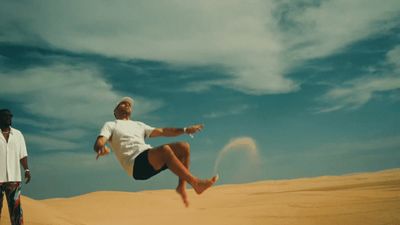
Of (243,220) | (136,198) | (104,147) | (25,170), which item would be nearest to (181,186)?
(104,147)

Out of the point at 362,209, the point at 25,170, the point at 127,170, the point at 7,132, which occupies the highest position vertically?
the point at 7,132

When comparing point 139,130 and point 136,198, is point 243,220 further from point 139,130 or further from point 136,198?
point 136,198

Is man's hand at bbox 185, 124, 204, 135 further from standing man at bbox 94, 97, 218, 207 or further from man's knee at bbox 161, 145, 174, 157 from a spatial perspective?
man's knee at bbox 161, 145, 174, 157

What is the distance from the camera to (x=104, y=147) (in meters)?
4.62

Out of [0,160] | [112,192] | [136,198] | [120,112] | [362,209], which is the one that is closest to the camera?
[120,112]

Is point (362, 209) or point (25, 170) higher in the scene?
point (25, 170)

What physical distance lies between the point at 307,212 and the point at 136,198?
716 centimetres

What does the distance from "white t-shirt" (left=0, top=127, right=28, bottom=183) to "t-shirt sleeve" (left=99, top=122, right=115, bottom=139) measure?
1919mm

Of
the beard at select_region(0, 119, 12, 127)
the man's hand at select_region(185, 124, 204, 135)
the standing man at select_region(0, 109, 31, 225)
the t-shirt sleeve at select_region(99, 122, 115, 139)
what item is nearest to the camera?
the t-shirt sleeve at select_region(99, 122, 115, 139)

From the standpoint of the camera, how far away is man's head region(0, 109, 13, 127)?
5922 millimetres

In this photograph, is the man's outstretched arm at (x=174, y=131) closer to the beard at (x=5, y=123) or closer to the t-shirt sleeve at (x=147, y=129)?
the t-shirt sleeve at (x=147, y=129)

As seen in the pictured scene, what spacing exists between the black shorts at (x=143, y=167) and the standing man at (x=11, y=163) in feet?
7.23

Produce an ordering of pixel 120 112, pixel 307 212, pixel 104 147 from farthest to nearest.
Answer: pixel 307 212 < pixel 120 112 < pixel 104 147

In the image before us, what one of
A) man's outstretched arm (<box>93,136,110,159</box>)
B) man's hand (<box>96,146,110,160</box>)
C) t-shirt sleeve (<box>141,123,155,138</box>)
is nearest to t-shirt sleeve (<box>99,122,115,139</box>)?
man's outstretched arm (<box>93,136,110,159</box>)
